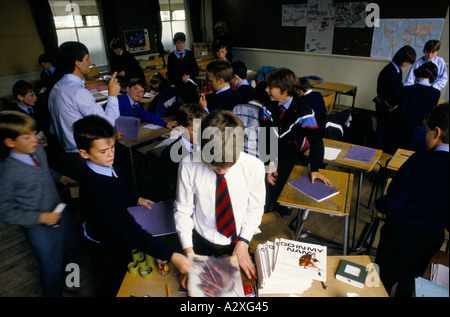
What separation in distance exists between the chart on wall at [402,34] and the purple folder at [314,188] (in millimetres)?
4797

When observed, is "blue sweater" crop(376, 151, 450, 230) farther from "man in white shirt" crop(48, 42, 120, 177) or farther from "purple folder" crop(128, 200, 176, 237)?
"man in white shirt" crop(48, 42, 120, 177)

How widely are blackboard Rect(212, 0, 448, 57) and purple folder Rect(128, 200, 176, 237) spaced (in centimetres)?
571

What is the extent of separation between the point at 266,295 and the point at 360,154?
1.91m

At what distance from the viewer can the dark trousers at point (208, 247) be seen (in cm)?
160

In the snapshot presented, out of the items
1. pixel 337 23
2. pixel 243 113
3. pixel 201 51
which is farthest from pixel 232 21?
pixel 243 113

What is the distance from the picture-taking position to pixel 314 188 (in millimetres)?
2176

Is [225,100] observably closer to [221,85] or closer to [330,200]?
[221,85]

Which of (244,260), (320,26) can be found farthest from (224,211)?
(320,26)

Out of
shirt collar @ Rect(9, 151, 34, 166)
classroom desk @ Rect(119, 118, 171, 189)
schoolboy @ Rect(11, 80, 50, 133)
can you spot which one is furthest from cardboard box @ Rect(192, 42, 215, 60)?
Answer: shirt collar @ Rect(9, 151, 34, 166)

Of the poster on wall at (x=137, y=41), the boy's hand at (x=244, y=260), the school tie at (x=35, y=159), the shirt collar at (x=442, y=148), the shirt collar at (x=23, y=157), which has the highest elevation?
the poster on wall at (x=137, y=41)

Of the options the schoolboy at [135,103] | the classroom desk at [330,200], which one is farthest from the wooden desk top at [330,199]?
the schoolboy at [135,103]

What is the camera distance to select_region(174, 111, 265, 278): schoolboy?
1.32 metres

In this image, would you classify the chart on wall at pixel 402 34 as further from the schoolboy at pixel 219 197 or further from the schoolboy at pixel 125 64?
the schoolboy at pixel 219 197
